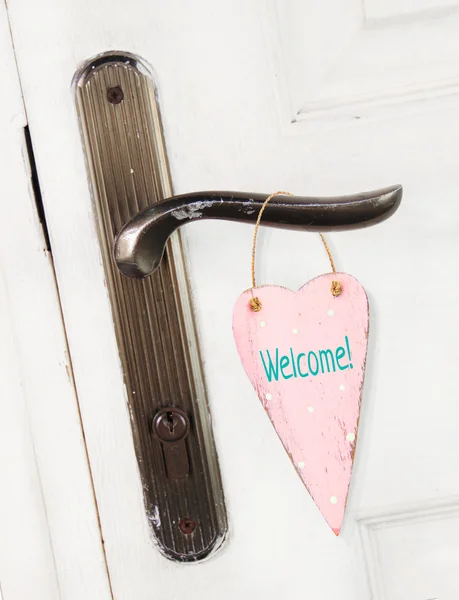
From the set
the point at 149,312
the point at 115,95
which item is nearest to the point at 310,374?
the point at 149,312

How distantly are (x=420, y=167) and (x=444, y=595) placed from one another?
30 centimetres

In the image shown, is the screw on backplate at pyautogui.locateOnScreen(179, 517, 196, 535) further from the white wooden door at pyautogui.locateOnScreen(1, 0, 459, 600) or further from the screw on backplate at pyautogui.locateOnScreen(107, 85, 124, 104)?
the screw on backplate at pyautogui.locateOnScreen(107, 85, 124, 104)

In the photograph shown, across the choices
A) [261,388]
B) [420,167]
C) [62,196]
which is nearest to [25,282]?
[62,196]

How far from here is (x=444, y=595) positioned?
448mm

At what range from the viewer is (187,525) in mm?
435

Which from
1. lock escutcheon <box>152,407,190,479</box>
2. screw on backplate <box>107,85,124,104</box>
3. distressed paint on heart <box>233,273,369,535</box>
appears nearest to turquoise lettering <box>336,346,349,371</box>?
distressed paint on heart <box>233,273,369,535</box>

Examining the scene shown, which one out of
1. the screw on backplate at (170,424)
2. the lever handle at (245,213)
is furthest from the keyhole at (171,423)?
the lever handle at (245,213)

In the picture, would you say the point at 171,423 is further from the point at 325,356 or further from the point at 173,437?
the point at 325,356

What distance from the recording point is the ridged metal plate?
42cm

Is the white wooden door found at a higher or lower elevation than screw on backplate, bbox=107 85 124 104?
lower

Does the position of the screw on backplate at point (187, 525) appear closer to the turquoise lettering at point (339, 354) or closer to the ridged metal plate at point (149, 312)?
the ridged metal plate at point (149, 312)

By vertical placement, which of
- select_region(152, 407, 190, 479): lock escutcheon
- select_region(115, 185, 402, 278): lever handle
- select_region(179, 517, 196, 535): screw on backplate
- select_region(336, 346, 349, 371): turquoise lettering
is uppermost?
select_region(115, 185, 402, 278): lever handle

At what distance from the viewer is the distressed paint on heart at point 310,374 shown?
0.42 meters

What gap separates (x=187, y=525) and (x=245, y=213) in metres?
0.22
